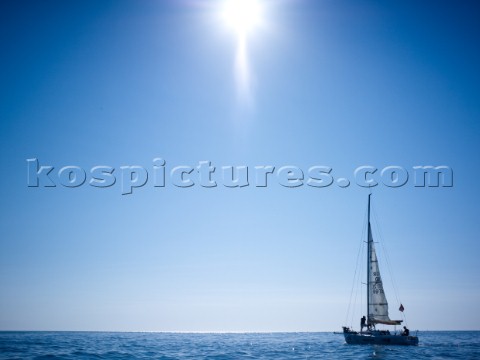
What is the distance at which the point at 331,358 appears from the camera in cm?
4444

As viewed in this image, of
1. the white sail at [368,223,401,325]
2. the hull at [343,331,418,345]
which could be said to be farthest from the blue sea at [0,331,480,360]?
the white sail at [368,223,401,325]

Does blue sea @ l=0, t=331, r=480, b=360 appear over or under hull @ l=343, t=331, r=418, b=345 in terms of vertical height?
under

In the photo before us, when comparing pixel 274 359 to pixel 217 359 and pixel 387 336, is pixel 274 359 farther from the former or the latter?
pixel 387 336

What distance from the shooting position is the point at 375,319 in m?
56.0

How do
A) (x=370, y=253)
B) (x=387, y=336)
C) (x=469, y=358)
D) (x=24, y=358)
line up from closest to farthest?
(x=24, y=358), (x=469, y=358), (x=387, y=336), (x=370, y=253)

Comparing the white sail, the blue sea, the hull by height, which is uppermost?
the white sail

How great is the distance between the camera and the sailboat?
53.9 meters

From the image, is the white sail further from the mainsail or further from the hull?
the hull

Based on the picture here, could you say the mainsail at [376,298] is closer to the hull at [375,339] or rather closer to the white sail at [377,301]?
the white sail at [377,301]

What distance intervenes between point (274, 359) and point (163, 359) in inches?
493

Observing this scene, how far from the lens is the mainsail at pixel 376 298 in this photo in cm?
5578

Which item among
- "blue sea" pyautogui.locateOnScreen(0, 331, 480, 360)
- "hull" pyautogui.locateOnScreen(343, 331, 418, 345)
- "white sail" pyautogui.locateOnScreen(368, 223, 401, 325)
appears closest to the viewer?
"blue sea" pyautogui.locateOnScreen(0, 331, 480, 360)

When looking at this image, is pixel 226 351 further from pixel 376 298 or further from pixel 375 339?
pixel 376 298

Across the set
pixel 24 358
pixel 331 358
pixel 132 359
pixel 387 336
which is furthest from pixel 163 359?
pixel 387 336
